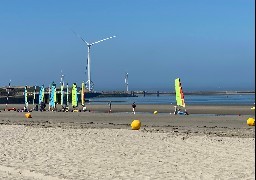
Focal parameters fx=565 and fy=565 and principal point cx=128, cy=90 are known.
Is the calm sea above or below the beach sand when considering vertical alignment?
above

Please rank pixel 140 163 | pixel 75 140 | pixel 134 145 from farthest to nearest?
pixel 75 140 < pixel 134 145 < pixel 140 163

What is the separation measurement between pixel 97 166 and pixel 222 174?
3.76 meters

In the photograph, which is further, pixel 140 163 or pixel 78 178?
pixel 140 163

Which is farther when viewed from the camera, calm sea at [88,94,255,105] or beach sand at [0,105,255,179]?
calm sea at [88,94,255,105]

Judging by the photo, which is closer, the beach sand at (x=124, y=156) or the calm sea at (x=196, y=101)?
the beach sand at (x=124, y=156)

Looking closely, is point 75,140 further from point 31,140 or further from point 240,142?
point 240,142

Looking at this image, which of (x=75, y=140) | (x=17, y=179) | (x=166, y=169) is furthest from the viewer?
(x=75, y=140)

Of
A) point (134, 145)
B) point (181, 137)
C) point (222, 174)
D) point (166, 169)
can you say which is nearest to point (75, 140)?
point (134, 145)

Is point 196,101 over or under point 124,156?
over

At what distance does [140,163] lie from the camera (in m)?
17.1

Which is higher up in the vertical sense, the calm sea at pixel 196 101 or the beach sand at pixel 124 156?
the calm sea at pixel 196 101

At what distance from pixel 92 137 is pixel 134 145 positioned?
145 inches

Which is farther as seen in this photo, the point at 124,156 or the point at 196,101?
the point at 196,101

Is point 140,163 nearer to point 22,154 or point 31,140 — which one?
point 22,154
